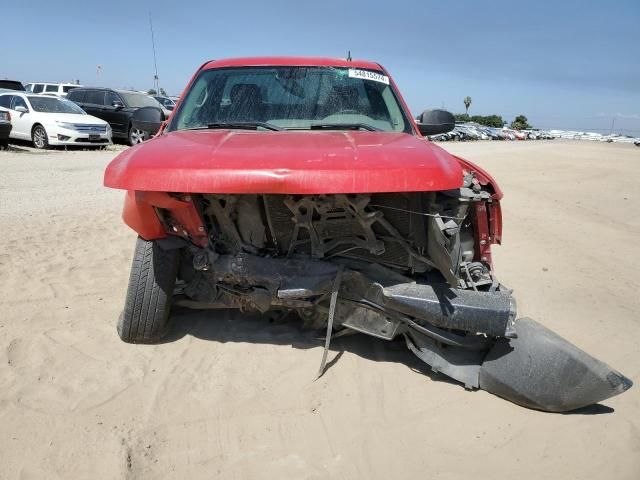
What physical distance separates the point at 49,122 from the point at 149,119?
10.4 m

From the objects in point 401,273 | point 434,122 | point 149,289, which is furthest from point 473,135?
point 149,289

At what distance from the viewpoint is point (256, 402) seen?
2.67 metres

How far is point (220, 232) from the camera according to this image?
108 inches

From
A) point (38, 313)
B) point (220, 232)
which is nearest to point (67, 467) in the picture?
point (220, 232)

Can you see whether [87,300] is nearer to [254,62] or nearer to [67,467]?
[67,467]

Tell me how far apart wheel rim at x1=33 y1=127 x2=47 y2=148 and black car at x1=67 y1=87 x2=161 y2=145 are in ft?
8.07

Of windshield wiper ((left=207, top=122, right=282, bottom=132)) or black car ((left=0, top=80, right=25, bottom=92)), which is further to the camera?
black car ((left=0, top=80, right=25, bottom=92))

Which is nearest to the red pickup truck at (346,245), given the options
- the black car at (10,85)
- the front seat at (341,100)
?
the front seat at (341,100)

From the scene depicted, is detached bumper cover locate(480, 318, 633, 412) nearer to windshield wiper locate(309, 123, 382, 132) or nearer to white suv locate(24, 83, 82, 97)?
windshield wiper locate(309, 123, 382, 132)

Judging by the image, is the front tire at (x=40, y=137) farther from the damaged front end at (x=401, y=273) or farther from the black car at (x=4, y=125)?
the damaged front end at (x=401, y=273)

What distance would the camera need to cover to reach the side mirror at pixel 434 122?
3928 mm

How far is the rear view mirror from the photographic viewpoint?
3.72m

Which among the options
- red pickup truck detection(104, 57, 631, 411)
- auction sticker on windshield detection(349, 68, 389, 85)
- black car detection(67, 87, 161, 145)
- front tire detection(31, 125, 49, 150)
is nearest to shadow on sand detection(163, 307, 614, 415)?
red pickup truck detection(104, 57, 631, 411)

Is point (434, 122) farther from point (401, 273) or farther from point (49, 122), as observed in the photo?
point (49, 122)
